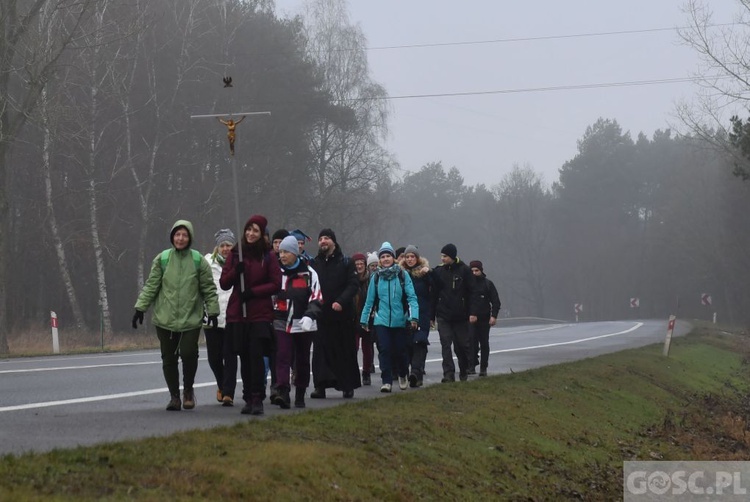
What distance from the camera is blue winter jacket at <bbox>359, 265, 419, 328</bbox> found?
15.1 metres

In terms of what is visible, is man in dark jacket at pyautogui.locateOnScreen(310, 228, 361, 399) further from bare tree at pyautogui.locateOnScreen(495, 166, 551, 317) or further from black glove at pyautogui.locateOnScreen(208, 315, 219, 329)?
bare tree at pyautogui.locateOnScreen(495, 166, 551, 317)

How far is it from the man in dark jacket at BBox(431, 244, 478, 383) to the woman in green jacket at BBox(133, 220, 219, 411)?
18.9 feet

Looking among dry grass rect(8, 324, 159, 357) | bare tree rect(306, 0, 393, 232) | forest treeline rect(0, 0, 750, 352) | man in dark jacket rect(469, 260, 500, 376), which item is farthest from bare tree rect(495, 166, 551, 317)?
man in dark jacket rect(469, 260, 500, 376)

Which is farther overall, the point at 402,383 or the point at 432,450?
the point at 402,383

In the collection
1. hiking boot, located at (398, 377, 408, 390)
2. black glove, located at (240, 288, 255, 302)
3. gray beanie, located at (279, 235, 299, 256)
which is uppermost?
gray beanie, located at (279, 235, 299, 256)

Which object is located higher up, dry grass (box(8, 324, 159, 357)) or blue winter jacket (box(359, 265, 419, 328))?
blue winter jacket (box(359, 265, 419, 328))

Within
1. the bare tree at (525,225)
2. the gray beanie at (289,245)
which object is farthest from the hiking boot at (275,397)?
the bare tree at (525,225)

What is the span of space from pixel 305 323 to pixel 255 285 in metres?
0.92

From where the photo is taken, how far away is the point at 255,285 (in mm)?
11742

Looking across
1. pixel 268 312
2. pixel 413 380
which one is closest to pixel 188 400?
pixel 268 312

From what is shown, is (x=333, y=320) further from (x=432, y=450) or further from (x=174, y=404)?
(x=432, y=450)

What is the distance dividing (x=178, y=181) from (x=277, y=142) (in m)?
5.90

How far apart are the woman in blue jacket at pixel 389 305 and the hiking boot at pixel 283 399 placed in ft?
8.30

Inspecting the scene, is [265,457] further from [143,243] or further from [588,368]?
[143,243]
